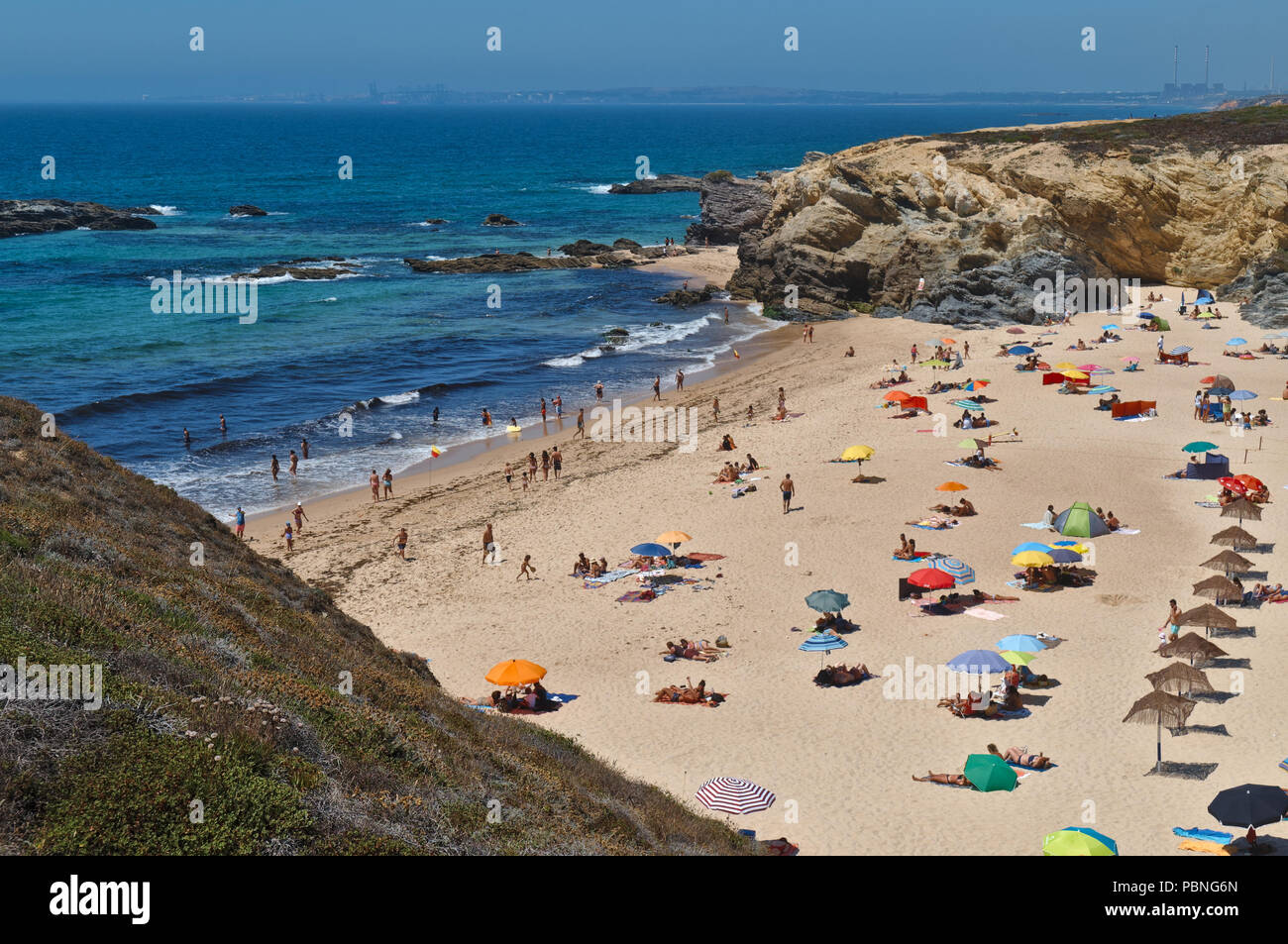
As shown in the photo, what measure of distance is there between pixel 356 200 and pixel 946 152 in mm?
61571

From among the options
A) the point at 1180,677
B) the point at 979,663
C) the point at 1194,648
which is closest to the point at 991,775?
the point at 979,663

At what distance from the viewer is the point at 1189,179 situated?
47188 mm

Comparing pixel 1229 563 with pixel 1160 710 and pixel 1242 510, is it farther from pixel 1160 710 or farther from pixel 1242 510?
pixel 1160 710

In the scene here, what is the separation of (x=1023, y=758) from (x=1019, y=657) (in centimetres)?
251

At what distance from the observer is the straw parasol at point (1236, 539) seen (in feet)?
70.7

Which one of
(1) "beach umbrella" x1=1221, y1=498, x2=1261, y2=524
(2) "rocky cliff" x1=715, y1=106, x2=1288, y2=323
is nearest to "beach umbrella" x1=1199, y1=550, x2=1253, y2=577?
(1) "beach umbrella" x1=1221, y1=498, x2=1261, y2=524

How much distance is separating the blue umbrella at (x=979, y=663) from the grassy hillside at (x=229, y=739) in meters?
6.42

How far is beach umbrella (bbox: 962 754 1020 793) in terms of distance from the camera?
46.9ft

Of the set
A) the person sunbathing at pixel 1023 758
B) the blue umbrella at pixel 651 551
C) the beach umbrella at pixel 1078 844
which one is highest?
the blue umbrella at pixel 651 551

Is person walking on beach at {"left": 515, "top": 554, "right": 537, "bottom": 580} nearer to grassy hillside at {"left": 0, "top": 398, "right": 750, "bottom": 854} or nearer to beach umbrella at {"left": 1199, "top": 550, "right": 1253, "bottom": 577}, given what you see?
grassy hillside at {"left": 0, "top": 398, "right": 750, "bottom": 854}

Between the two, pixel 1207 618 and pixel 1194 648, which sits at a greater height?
pixel 1207 618

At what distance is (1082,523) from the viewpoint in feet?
73.9

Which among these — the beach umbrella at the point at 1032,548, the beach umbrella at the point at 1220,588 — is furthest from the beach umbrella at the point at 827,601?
the beach umbrella at the point at 1220,588

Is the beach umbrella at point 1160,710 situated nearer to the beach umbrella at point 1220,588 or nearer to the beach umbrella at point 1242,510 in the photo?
the beach umbrella at point 1220,588
